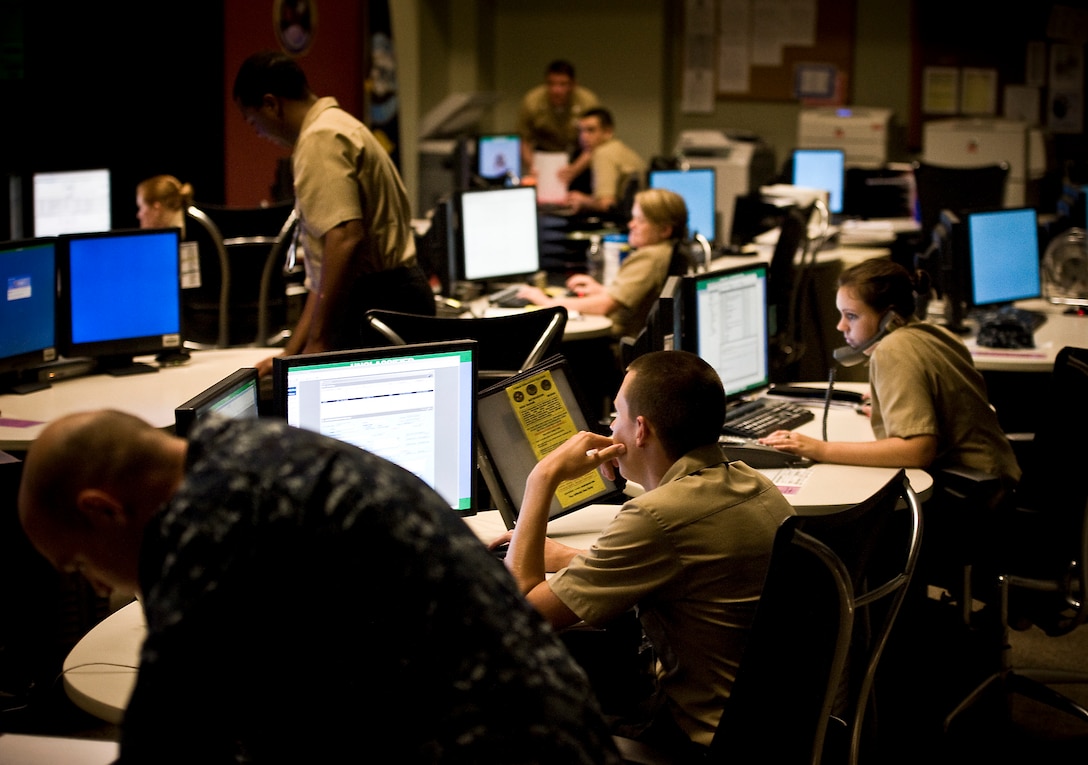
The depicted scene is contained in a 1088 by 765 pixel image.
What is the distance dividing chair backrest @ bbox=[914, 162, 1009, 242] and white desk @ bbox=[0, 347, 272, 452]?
4.25m

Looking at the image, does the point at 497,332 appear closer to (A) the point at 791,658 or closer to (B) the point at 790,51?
(A) the point at 791,658

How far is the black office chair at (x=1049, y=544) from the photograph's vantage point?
10.3ft

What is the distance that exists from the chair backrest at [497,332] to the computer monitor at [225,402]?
89cm

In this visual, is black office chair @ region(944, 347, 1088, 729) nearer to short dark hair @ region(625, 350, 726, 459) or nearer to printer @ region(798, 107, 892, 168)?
short dark hair @ region(625, 350, 726, 459)

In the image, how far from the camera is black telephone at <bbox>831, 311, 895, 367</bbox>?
3352 mm

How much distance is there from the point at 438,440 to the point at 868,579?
143 cm

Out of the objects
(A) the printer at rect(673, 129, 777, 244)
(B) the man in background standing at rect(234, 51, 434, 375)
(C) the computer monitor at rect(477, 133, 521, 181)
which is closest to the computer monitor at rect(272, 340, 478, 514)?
(B) the man in background standing at rect(234, 51, 434, 375)

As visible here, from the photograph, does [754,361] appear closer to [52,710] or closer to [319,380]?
[319,380]

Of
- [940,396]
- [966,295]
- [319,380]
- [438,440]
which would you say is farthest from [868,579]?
[966,295]

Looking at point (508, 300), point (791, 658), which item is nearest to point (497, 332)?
point (791, 658)

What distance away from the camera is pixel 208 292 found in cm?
536

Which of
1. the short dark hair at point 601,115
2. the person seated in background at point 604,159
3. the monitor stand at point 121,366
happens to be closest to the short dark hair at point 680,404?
the monitor stand at point 121,366

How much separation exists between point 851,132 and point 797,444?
737 centimetres

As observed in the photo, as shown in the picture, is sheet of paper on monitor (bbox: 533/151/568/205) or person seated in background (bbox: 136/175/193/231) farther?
sheet of paper on monitor (bbox: 533/151/568/205)
